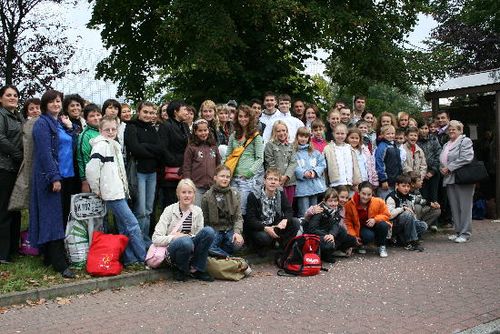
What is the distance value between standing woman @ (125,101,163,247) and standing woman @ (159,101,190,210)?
175 mm

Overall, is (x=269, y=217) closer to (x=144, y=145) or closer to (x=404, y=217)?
(x=144, y=145)

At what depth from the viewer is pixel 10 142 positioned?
729 centimetres

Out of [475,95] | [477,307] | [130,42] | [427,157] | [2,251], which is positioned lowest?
[477,307]

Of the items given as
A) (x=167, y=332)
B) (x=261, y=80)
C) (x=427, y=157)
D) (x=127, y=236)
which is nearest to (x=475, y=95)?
(x=427, y=157)

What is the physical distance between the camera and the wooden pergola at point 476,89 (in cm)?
1248

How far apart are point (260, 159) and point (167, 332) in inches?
147

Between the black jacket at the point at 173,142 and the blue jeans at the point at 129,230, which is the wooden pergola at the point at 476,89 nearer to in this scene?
the black jacket at the point at 173,142

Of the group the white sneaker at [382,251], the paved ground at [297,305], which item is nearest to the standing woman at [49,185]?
the paved ground at [297,305]

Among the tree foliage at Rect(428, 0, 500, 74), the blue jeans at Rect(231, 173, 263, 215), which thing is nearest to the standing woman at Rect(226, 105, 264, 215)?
the blue jeans at Rect(231, 173, 263, 215)

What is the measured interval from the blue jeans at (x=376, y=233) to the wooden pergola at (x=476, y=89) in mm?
4928

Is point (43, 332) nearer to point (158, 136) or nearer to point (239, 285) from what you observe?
point (239, 285)

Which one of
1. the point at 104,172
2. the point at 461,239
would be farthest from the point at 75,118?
the point at 461,239

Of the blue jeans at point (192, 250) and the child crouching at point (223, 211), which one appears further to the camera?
the child crouching at point (223, 211)

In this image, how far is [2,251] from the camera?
7332 mm
